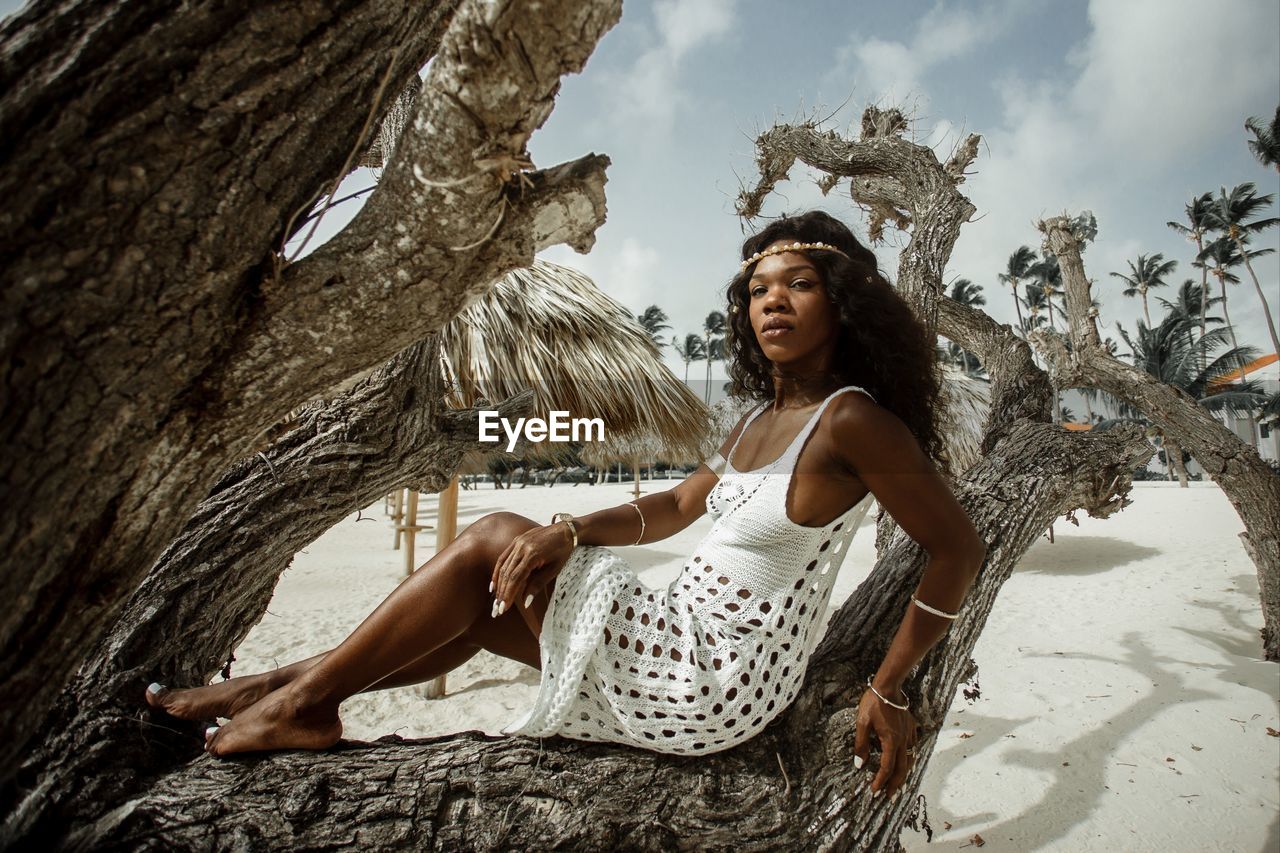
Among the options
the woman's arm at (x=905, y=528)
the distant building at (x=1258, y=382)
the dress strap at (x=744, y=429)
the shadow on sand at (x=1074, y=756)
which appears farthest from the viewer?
the distant building at (x=1258, y=382)

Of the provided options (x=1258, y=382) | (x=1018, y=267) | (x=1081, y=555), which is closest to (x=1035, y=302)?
(x=1018, y=267)

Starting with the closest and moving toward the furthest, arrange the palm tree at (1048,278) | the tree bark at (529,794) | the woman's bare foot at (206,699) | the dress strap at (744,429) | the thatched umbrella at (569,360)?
the tree bark at (529,794) → the woman's bare foot at (206,699) → the dress strap at (744,429) → the thatched umbrella at (569,360) → the palm tree at (1048,278)

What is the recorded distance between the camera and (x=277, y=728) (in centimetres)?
137

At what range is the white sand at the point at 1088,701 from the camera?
8.93 ft

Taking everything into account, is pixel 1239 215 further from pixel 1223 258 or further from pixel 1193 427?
pixel 1193 427

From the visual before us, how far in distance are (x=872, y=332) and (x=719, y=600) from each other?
0.80 meters

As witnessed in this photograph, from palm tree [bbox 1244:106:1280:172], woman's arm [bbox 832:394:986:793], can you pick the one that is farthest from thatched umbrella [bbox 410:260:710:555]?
palm tree [bbox 1244:106:1280:172]

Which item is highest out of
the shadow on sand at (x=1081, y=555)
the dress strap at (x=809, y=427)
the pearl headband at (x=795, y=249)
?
the pearl headband at (x=795, y=249)

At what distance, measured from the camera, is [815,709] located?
151 cm

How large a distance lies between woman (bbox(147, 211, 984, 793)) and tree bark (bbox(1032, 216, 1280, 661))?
391 centimetres

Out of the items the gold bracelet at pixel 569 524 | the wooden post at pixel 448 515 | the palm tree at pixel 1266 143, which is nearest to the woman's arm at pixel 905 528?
the gold bracelet at pixel 569 524

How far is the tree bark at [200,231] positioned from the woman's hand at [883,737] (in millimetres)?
1173

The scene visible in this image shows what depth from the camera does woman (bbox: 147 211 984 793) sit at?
4.54 ft

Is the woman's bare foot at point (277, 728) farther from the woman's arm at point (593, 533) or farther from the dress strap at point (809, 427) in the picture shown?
the dress strap at point (809, 427)
